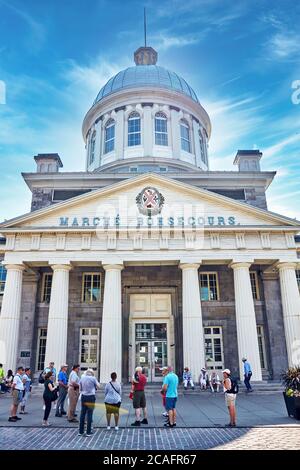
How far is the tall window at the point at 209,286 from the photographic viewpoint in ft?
79.7

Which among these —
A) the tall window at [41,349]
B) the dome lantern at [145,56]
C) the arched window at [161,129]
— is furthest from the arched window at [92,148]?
the tall window at [41,349]

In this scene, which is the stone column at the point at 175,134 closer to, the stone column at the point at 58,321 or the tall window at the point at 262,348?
the stone column at the point at 58,321

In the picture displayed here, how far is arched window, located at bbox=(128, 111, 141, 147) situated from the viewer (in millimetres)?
33825

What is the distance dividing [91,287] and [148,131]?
1652 cm

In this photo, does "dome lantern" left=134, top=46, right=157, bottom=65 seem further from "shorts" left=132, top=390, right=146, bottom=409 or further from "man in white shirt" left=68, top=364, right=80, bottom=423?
"shorts" left=132, top=390, right=146, bottom=409

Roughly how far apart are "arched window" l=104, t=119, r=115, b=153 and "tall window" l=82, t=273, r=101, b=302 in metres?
14.6

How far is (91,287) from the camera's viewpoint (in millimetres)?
24594

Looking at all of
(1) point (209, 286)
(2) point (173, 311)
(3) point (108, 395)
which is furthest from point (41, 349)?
(3) point (108, 395)

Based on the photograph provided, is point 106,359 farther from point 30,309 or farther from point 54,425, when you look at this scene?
point 54,425

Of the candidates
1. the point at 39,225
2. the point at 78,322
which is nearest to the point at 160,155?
the point at 39,225

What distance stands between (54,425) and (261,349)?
16.7m

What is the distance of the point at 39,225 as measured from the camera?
22.1 metres

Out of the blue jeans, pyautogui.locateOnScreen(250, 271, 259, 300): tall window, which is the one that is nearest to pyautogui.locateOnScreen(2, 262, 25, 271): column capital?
the blue jeans

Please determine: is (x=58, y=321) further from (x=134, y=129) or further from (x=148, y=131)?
(x=134, y=129)
